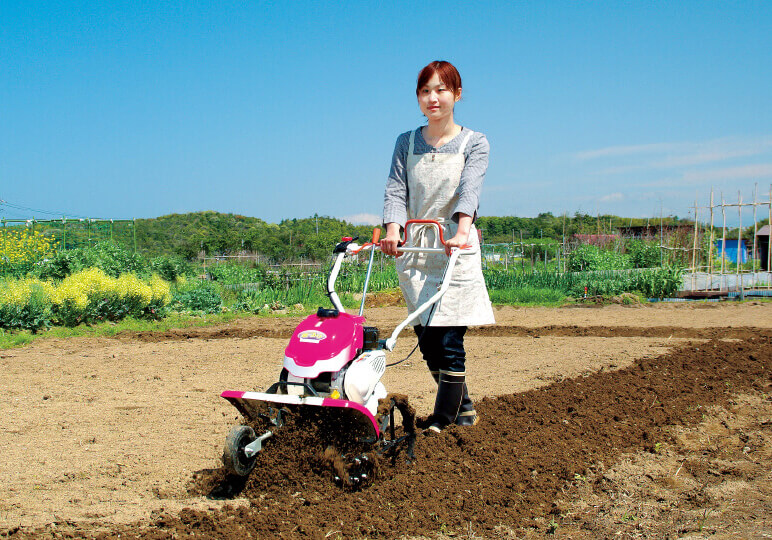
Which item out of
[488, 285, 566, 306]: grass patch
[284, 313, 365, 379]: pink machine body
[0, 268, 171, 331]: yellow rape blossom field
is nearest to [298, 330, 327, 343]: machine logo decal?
[284, 313, 365, 379]: pink machine body

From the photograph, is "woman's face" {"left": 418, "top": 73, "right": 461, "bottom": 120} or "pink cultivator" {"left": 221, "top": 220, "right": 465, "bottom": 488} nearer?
"pink cultivator" {"left": 221, "top": 220, "right": 465, "bottom": 488}

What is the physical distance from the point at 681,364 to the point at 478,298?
3.81 m

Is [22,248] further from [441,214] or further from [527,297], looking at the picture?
[441,214]

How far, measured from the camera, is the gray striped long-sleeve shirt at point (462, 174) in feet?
12.7

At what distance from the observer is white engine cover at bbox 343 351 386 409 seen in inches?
122

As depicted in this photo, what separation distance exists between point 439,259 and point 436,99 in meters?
0.94

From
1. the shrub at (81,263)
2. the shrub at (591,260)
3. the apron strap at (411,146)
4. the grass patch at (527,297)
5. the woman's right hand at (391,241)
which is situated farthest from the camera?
the shrub at (591,260)

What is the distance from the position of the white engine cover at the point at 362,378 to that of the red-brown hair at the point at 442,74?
1641mm

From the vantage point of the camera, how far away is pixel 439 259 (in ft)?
13.2

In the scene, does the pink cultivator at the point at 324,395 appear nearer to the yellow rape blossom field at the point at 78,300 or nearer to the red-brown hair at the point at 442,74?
the red-brown hair at the point at 442,74

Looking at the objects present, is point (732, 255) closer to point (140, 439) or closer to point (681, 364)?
point (681, 364)

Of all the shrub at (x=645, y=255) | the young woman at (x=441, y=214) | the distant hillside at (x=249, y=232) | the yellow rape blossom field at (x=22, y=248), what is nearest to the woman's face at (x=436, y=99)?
the young woman at (x=441, y=214)

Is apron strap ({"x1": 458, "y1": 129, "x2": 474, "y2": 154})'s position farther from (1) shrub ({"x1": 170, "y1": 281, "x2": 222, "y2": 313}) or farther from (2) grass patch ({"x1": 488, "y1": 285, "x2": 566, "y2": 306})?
(2) grass patch ({"x1": 488, "y1": 285, "x2": 566, "y2": 306})

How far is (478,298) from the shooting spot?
→ 13.2 feet
